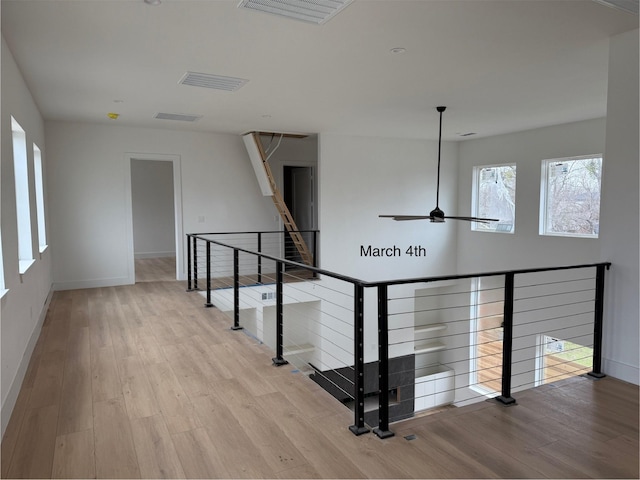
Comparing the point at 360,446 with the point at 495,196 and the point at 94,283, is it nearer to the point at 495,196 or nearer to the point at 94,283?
the point at 94,283

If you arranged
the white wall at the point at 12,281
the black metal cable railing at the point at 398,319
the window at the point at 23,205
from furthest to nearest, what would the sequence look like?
the black metal cable railing at the point at 398,319 < the window at the point at 23,205 < the white wall at the point at 12,281

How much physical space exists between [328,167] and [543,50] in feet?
14.5

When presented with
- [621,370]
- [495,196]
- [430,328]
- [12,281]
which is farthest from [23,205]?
[430,328]

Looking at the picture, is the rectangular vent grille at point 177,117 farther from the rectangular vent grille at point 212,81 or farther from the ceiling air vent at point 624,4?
the ceiling air vent at point 624,4

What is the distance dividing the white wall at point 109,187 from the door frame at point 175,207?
0.03 m

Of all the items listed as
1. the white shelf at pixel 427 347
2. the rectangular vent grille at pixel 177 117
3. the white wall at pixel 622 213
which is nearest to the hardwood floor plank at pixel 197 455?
the white wall at pixel 622 213

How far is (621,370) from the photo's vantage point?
3262 mm

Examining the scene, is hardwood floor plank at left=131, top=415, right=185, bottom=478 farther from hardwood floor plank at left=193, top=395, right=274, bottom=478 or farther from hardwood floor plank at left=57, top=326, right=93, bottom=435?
hardwood floor plank at left=57, top=326, right=93, bottom=435

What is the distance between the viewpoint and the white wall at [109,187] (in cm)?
636

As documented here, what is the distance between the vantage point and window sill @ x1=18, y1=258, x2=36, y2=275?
343 cm

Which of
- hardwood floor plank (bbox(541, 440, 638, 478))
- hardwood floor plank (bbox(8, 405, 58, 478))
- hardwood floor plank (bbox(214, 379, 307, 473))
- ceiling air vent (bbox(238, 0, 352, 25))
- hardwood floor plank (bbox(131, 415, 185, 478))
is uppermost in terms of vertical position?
ceiling air vent (bbox(238, 0, 352, 25))

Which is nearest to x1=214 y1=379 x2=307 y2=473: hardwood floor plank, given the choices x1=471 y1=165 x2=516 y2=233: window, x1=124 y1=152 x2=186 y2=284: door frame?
x1=124 y1=152 x2=186 y2=284: door frame

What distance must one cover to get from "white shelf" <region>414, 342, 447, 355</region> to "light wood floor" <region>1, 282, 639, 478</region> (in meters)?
5.90

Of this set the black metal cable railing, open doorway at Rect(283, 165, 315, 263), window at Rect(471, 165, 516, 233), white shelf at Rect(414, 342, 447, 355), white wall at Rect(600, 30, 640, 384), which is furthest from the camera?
white shelf at Rect(414, 342, 447, 355)
